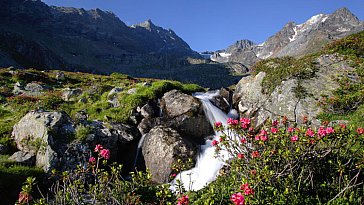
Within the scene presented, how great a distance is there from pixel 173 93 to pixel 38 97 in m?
11.6

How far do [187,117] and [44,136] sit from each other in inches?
350

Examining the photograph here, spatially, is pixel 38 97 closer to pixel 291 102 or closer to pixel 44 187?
pixel 44 187

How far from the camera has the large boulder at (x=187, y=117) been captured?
17.9 metres

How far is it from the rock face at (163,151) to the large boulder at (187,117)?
1.54m

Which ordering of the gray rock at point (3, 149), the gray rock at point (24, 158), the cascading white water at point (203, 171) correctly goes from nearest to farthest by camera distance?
the gray rock at point (24, 158) < the gray rock at point (3, 149) < the cascading white water at point (203, 171)

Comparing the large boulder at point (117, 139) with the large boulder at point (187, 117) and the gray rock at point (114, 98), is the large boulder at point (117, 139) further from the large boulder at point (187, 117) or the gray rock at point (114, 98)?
the gray rock at point (114, 98)

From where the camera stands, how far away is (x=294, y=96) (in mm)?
16938

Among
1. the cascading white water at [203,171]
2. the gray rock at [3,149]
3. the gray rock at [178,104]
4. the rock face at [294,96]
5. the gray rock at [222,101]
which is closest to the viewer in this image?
the gray rock at [3,149]

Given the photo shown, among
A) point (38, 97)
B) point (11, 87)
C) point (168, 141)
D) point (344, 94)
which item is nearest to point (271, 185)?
point (168, 141)

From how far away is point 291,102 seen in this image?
1670 centimetres

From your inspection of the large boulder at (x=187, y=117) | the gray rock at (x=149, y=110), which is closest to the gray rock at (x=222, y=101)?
the large boulder at (x=187, y=117)

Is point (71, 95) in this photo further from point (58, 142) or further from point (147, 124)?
point (58, 142)

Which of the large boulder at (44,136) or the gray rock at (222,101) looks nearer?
the large boulder at (44,136)

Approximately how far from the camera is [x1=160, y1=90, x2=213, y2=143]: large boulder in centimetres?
1794
